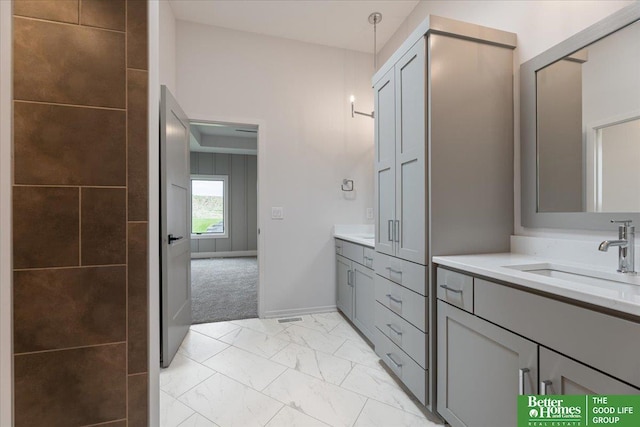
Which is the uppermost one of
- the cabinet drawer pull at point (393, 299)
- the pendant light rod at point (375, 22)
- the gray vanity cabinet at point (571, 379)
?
the pendant light rod at point (375, 22)

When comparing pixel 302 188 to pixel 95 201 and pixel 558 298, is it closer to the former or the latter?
pixel 95 201

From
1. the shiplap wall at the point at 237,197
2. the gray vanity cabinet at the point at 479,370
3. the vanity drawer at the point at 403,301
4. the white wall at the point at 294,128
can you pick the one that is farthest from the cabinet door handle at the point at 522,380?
the shiplap wall at the point at 237,197

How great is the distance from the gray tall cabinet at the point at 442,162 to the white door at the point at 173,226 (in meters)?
1.66

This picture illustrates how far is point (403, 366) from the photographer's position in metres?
1.75

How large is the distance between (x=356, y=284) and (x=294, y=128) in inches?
69.7

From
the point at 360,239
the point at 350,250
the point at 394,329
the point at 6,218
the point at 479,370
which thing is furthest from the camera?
the point at 350,250

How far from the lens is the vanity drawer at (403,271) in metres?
1.57

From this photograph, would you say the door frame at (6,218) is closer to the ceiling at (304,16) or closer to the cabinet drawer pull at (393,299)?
the cabinet drawer pull at (393,299)

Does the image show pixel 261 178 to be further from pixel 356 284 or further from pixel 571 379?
pixel 571 379

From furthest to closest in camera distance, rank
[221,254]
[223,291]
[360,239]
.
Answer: [221,254]
[223,291]
[360,239]

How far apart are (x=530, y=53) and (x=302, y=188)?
7.09 ft

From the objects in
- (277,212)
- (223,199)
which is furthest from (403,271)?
(223,199)

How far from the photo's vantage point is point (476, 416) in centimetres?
124

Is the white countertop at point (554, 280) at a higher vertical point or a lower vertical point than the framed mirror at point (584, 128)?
lower
